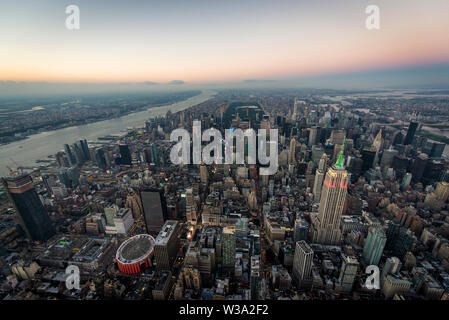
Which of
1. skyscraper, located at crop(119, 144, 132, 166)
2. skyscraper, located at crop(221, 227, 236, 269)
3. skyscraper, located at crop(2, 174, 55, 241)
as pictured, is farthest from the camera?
skyscraper, located at crop(119, 144, 132, 166)

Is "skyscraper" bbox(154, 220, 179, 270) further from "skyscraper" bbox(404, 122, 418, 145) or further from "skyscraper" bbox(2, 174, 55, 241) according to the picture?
"skyscraper" bbox(404, 122, 418, 145)

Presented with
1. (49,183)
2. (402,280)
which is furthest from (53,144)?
(402,280)

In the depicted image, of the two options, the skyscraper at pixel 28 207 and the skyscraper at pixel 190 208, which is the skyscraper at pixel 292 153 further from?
the skyscraper at pixel 28 207

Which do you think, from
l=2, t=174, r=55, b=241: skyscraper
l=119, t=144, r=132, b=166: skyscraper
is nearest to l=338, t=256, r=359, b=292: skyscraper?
l=2, t=174, r=55, b=241: skyscraper

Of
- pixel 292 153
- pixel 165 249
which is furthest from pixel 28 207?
pixel 292 153

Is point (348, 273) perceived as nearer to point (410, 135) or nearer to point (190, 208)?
point (190, 208)
